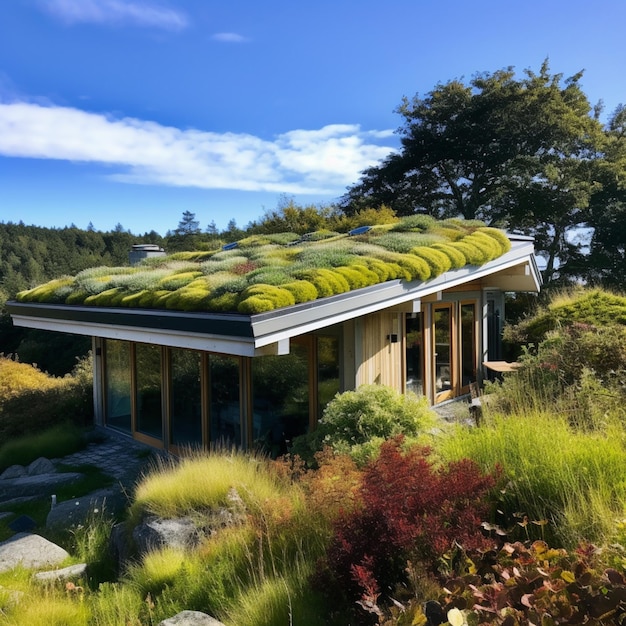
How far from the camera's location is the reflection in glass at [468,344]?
39.3ft

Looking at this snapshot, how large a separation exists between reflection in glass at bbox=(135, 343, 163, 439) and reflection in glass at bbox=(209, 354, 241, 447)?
173 cm

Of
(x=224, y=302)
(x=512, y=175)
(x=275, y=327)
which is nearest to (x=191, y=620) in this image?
(x=275, y=327)

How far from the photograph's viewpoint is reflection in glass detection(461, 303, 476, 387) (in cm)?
1199

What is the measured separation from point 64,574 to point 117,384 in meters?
6.75

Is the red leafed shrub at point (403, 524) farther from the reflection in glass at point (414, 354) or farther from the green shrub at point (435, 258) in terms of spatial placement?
the reflection in glass at point (414, 354)

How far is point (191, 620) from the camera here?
334 cm

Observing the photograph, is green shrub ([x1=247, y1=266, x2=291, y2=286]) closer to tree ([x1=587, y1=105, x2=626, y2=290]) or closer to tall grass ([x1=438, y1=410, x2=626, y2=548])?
tall grass ([x1=438, y1=410, x2=626, y2=548])

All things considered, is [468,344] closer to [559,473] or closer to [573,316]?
[573,316]

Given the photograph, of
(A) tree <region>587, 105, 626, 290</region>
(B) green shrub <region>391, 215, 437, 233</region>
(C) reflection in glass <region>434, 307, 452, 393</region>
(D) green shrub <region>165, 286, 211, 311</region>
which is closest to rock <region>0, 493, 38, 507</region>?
(D) green shrub <region>165, 286, 211, 311</region>

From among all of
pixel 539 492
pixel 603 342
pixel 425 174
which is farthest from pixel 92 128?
pixel 425 174

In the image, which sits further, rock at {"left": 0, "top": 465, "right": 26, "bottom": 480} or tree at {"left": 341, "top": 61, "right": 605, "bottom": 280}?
tree at {"left": 341, "top": 61, "right": 605, "bottom": 280}

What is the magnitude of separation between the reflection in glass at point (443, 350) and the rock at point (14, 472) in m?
8.09

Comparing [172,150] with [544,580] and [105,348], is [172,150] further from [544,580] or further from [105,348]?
[544,580]

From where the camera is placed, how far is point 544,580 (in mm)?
2316
